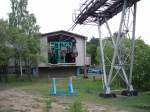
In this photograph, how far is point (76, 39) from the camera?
48.3 meters

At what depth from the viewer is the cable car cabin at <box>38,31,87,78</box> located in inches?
1830

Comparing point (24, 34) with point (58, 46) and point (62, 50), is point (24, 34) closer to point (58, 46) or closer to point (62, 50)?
point (62, 50)

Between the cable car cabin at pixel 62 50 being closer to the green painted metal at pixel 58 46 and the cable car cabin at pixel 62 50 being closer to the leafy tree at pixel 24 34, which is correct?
the green painted metal at pixel 58 46

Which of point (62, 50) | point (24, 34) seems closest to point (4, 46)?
point (24, 34)

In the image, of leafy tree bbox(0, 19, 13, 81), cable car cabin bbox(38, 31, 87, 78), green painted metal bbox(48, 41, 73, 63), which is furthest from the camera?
cable car cabin bbox(38, 31, 87, 78)

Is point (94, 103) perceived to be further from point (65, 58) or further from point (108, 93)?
point (65, 58)

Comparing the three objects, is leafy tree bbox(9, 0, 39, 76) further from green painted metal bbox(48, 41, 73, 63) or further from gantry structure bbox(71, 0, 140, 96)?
gantry structure bbox(71, 0, 140, 96)

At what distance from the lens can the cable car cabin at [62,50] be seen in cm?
4647

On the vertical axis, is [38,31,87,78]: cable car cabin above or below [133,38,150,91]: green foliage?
above

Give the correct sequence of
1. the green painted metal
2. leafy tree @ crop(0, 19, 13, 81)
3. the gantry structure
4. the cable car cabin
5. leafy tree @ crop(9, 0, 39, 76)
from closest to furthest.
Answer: the gantry structure < leafy tree @ crop(0, 19, 13, 81) < leafy tree @ crop(9, 0, 39, 76) < the green painted metal < the cable car cabin

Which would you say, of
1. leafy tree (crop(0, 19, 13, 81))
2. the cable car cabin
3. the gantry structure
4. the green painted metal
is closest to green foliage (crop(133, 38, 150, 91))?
the gantry structure

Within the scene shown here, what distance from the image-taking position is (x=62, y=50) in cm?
4556

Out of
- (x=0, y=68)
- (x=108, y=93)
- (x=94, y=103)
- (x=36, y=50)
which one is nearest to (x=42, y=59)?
(x=36, y=50)

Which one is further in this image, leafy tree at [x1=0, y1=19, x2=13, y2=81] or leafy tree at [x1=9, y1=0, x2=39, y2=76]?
leafy tree at [x1=9, y1=0, x2=39, y2=76]
